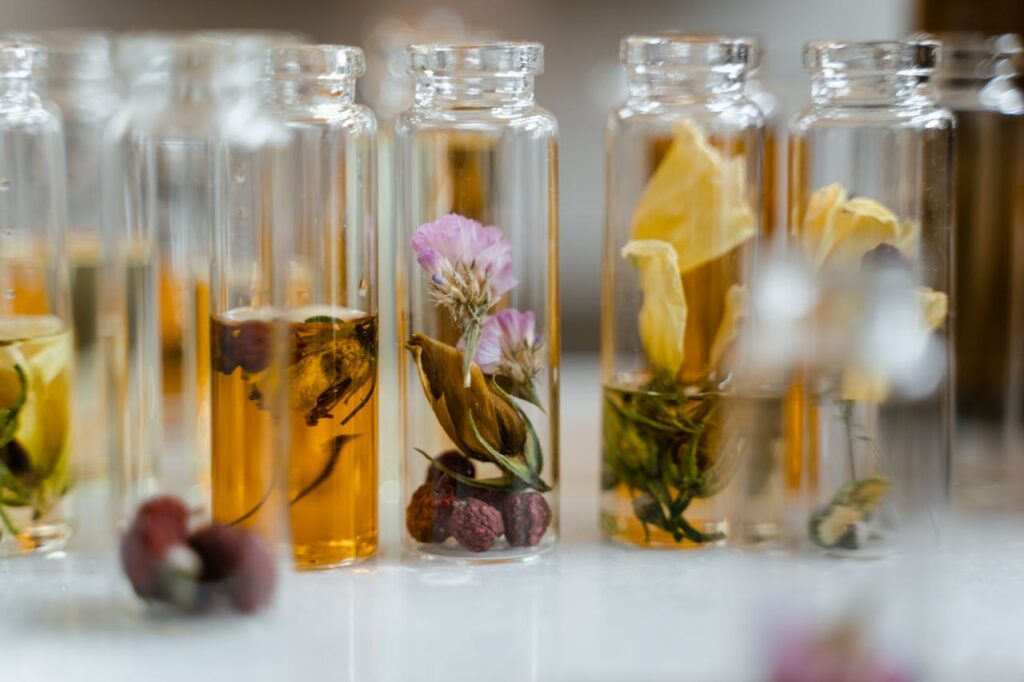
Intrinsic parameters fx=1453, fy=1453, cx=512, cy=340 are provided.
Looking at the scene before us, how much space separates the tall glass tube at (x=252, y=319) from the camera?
82 centimetres

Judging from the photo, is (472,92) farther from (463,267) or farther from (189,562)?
(189,562)

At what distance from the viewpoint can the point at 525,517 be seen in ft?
2.77

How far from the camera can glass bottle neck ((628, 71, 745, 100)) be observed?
87 centimetres

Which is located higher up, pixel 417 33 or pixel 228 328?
pixel 417 33

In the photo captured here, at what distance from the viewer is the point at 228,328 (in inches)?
32.5

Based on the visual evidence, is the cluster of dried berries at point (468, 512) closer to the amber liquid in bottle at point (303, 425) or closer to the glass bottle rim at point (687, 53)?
the amber liquid in bottle at point (303, 425)

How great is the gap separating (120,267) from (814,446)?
0.51m

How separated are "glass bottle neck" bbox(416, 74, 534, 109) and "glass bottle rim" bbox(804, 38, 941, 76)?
0.58ft

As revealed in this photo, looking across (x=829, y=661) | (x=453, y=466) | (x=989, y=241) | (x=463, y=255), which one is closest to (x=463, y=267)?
(x=463, y=255)

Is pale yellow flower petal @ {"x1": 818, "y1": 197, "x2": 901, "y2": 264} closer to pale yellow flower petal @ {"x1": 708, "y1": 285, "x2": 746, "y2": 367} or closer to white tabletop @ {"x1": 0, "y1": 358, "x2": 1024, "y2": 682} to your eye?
pale yellow flower petal @ {"x1": 708, "y1": 285, "x2": 746, "y2": 367}

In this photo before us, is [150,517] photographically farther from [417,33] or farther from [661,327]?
[417,33]

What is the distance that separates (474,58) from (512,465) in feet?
0.76

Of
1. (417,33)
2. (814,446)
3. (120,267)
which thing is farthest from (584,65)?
(814,446)

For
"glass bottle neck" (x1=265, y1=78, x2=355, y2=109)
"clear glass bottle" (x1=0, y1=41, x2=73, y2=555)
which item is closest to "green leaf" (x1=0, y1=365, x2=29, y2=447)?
"clear glass bottle" (x1=0, y1=41, x2=73, y2=555)
